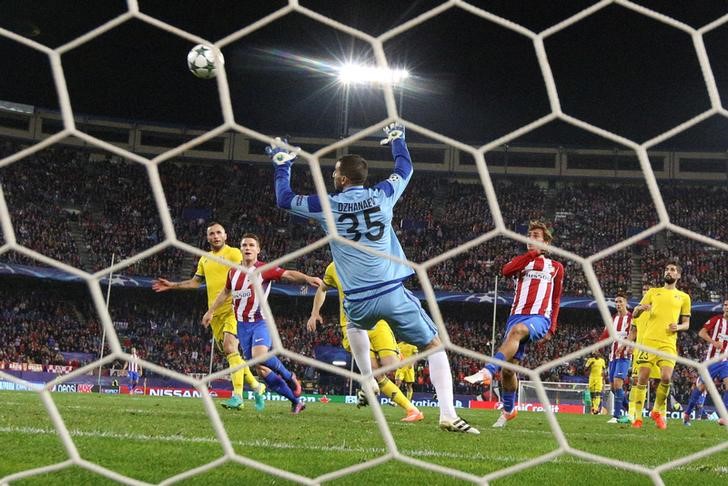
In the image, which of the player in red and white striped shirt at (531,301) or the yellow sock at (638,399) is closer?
the player in red and white striped shirt at (531,301)

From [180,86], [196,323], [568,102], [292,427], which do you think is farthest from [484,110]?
[292,427]

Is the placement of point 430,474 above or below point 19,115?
below

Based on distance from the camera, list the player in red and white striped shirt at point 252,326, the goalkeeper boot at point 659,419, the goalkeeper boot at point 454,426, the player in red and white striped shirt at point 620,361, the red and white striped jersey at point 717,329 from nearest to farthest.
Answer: the goalkeeper boot at point 454,426, the player in red and white striped shirt at point 252,326, the goalkeeper boot at point 659,419, the red and white striped jersey at point 717,329, the player in red and white striped shirt at point 620,361

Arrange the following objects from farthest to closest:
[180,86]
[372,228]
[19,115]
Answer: [19,115] < [180,86] < [372,228]

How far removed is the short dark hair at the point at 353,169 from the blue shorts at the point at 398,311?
2.00 ft

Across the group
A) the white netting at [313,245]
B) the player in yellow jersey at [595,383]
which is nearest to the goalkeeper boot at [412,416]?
the white netting at [313,245]

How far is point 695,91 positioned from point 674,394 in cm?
994

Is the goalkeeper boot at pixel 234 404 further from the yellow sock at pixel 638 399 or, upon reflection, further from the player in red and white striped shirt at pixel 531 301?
the yellow sock at pixel 638 399

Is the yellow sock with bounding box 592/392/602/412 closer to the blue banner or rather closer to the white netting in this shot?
the blue banner

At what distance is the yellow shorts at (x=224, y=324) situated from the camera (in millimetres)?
7227

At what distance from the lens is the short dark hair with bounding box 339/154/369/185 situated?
3939mm

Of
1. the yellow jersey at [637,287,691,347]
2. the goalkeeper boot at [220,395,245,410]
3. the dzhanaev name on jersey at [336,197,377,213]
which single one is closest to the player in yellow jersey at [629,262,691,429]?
the yellow jersey at [637,287,691,347]

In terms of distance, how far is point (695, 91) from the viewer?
79.4 ft

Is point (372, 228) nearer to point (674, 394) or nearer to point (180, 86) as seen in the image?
point (674, 394)
